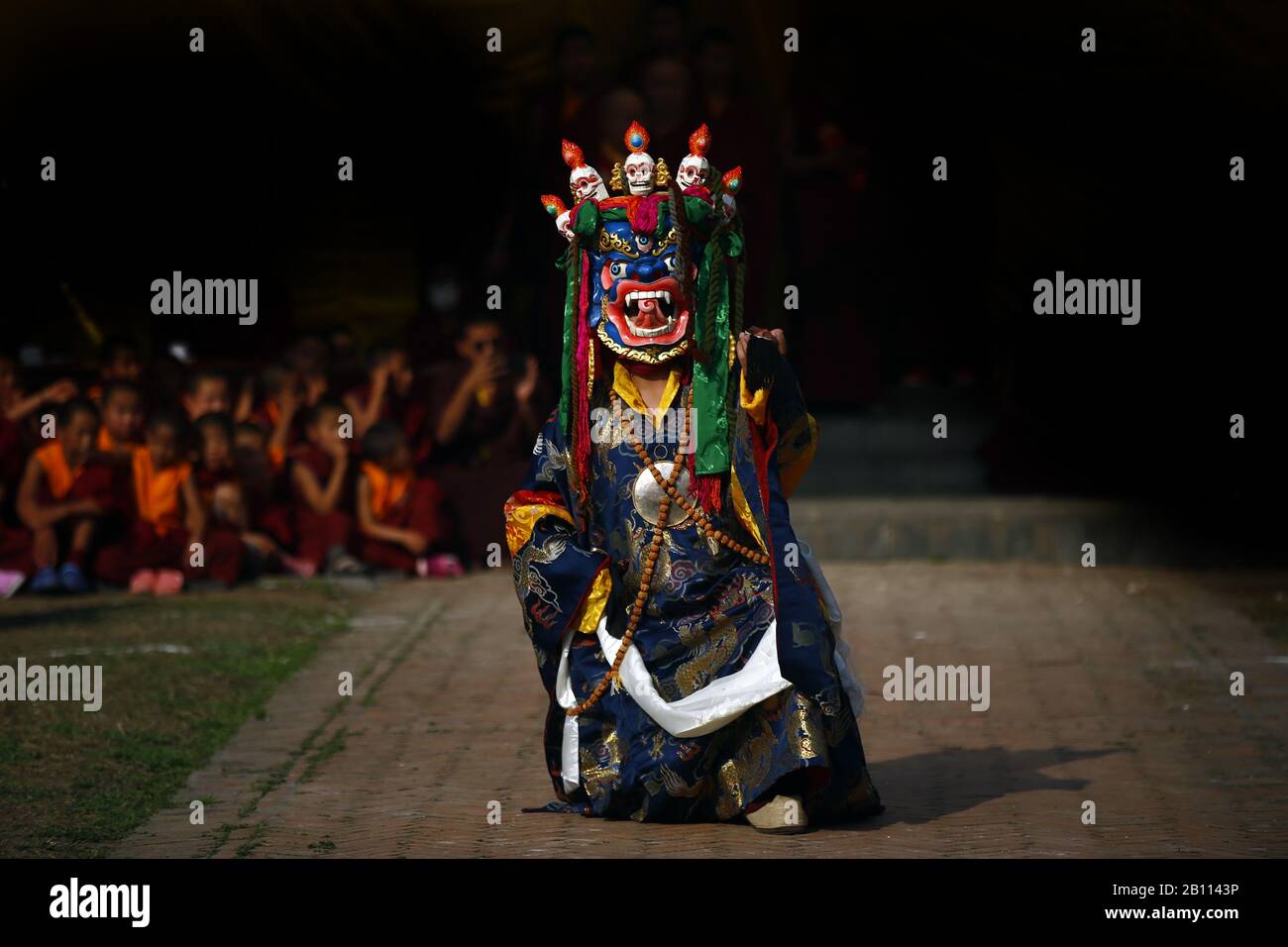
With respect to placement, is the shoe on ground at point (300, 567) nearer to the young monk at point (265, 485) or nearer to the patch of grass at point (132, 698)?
the young monk at point (265, 485)

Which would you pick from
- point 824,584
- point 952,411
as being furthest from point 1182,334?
point 824,584

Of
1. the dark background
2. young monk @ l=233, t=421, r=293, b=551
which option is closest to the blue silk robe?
young monk @ l=233, t=421, r=293, b=551

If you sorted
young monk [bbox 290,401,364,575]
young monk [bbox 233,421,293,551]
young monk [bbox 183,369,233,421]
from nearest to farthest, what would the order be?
young monk [bbox 290,401,364,575] < young monk [bbox 233,421,293,551] < young monk [bbox 183,369,233,421]

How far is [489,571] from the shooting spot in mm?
12742

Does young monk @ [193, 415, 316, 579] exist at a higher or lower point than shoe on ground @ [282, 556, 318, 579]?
higher

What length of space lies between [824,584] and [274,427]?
268 inches

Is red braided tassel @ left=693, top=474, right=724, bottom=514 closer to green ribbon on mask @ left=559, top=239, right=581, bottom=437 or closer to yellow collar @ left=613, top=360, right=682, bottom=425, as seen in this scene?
yellow collar @ left=613, top=360, right=682, bottom=425

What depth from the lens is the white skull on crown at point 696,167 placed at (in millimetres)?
6660

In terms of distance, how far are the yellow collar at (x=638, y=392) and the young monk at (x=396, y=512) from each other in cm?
585

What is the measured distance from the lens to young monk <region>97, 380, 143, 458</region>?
12328mm

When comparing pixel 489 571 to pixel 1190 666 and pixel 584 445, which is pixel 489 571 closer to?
pixel 1190 666

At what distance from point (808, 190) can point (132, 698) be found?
7242 millimetres

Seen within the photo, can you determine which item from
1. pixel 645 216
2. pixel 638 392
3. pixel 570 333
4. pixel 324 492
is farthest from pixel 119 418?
pixel 645 216

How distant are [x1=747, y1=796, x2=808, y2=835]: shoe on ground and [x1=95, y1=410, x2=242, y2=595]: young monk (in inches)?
242
